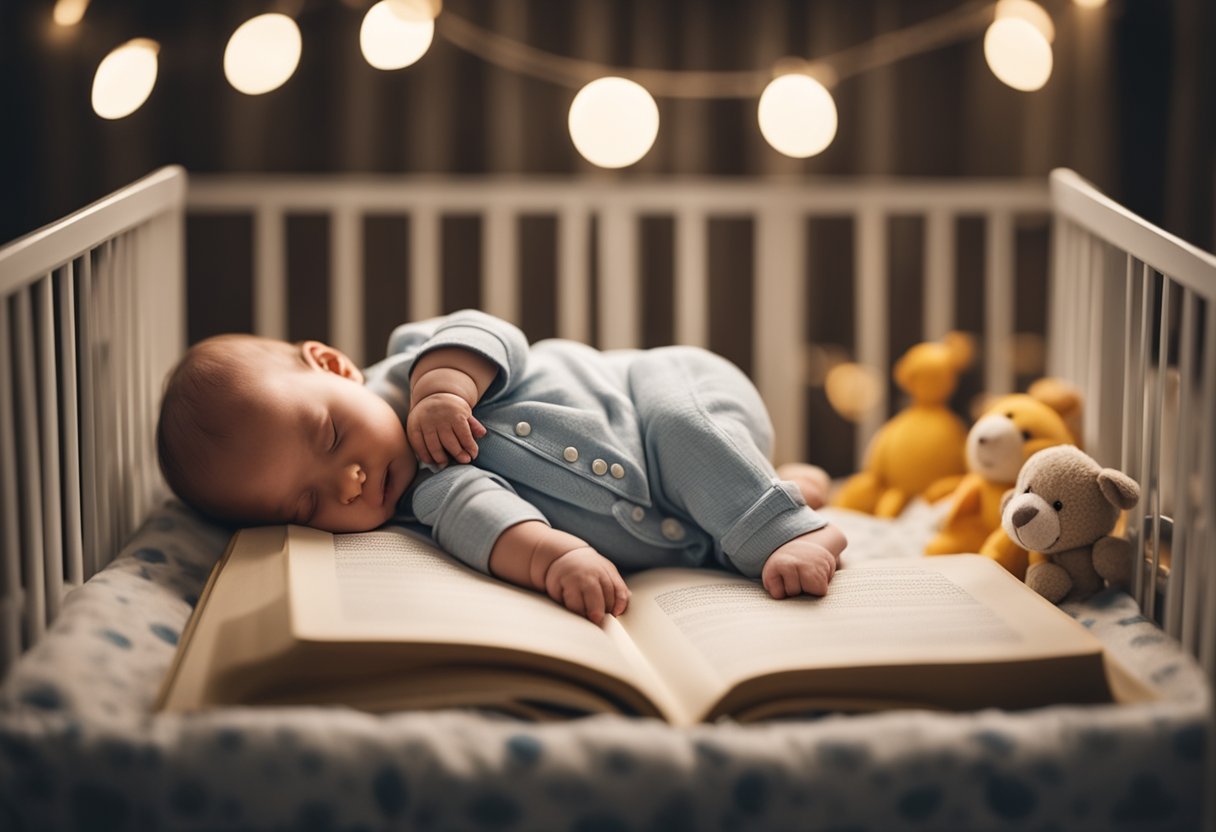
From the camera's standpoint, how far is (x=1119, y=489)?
0.99 m

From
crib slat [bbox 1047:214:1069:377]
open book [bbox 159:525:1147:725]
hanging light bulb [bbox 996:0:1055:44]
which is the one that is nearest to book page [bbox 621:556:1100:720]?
open book [bbox 159:525:1147:725]

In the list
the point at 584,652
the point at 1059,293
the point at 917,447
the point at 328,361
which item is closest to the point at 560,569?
the point at 584,652

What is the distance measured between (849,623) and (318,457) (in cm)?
48

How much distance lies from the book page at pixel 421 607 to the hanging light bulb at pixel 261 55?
628 mm

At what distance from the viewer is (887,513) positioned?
147cm

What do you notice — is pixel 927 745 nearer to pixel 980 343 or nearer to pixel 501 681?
pixel 501 681

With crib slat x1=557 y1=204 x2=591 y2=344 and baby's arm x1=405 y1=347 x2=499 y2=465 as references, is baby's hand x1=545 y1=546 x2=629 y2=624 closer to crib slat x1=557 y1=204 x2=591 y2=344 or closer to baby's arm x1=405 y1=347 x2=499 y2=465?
baby's arm x1=405 y1=347 x2=499 y2=465

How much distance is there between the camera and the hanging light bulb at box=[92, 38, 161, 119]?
1.21 meters

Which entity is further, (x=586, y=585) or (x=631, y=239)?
(x=631, y=239)

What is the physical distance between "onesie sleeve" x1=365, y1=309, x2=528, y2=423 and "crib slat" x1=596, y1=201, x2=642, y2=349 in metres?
0.53

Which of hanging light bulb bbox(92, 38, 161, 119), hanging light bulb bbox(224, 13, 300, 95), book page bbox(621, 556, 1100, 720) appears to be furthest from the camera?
hanging light bulb bbox(224, 13, 300, 95)

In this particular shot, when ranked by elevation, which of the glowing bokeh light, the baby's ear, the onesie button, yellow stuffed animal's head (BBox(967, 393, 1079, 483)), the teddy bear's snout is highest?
the baby's ear

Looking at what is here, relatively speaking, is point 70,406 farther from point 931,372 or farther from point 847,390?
point 847,390

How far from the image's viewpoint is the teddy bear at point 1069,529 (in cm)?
104
